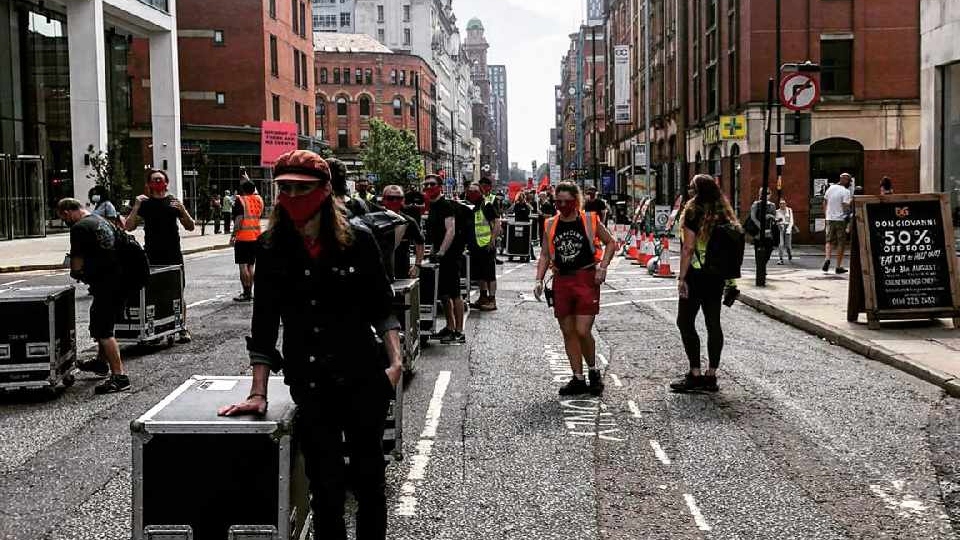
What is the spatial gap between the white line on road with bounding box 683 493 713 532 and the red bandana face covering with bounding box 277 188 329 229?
9.17 ft

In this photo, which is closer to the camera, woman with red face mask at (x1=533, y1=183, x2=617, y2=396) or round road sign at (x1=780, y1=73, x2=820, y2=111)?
woman with red face mask at (x1=533, y1=183, x2=617, y2=396)

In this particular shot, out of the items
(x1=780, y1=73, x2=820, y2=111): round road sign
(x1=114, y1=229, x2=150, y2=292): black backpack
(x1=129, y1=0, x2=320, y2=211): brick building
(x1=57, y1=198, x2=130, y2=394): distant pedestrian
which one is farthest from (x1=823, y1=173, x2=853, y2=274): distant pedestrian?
(x1=129, y1=0, x2=320, y2=211): brick building

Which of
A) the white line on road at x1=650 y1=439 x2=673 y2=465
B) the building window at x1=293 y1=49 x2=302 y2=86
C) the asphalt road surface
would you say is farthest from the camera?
the building window at x1=293 y1=49 x2=302 y2=86

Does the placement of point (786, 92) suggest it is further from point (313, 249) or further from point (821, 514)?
point (313, 249)

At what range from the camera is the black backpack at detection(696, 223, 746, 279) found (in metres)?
9.13

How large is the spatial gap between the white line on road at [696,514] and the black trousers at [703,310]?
3309mm

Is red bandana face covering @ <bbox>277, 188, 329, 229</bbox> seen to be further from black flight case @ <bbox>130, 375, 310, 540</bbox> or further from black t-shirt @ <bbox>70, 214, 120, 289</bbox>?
black t-shirt @ <bbox>70, 214, 120, 289</bbox>

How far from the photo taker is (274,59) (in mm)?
65625

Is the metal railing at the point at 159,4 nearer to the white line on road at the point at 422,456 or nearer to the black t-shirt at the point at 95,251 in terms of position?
the black t-shirt at the point at 95,251

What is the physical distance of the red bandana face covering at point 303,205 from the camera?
4.18m

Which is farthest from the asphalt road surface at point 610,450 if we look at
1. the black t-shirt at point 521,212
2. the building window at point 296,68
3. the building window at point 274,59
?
the building window at point 296,68

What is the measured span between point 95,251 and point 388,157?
264 feet

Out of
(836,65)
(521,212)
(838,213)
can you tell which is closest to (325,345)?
(838,213)

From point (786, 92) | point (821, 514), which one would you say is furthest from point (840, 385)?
point (786, 92)
